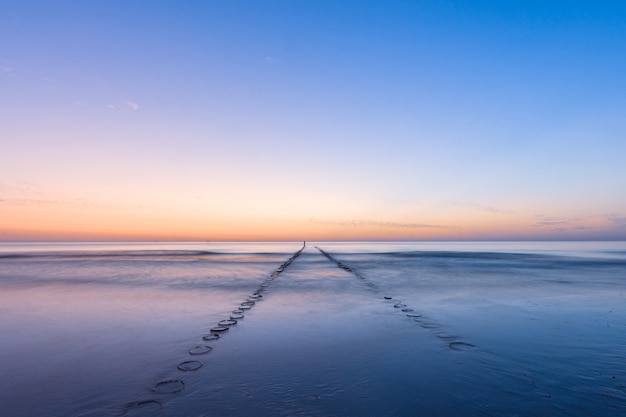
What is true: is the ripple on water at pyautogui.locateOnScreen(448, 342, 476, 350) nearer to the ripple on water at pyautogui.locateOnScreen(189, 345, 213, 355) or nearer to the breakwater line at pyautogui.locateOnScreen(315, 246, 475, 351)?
the breakwater line at pyautogui.locateOnScreen(315, 246, 475, 351)

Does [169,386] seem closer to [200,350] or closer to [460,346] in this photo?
[200,350]

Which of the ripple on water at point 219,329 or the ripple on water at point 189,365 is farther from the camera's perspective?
the ripple on water at point 219,329

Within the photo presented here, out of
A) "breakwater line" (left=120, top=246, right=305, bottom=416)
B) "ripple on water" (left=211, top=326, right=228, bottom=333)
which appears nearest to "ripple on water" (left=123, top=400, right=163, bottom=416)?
"breakwater line" (left=120, top=246, right=305, bottom=416)

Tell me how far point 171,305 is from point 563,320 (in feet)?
27.4

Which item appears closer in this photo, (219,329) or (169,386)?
(169,386)

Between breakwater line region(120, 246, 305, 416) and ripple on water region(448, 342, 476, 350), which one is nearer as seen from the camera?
breakwater line region(120, 246, 305, 416)

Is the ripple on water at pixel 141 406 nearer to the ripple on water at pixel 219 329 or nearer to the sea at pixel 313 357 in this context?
the sea at pixel 313 357

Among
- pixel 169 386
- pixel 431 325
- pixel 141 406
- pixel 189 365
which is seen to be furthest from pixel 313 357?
pixel 431 325

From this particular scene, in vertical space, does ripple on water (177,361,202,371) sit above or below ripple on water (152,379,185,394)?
below

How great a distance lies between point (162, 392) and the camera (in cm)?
343

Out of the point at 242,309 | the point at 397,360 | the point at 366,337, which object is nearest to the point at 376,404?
the point at 397,360

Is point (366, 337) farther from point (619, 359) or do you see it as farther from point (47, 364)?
point (47, 364)

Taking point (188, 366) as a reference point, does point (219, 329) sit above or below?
below

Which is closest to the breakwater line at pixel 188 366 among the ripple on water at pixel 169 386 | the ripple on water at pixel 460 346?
the ripple on water at pixel 169 386
